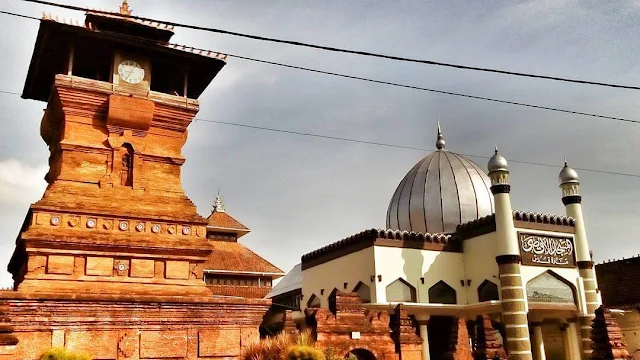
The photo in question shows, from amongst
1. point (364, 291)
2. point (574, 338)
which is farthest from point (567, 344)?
point (364, 291)

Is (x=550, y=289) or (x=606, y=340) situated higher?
(x=550, y=289)

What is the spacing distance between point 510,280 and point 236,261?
47.5ft

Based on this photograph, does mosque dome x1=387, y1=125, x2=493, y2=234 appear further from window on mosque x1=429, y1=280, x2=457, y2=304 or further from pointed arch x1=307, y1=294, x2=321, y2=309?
pointed arch x1=307, y1=294, x2=321, y2=309

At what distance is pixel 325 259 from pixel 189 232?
8.95 m

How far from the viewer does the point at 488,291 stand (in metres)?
22.8

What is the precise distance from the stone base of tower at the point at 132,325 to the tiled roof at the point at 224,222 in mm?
16174

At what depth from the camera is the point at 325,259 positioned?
82.7ft

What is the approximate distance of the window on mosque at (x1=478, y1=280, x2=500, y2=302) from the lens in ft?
73.6

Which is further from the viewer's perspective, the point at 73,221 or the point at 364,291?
the point at 364,291

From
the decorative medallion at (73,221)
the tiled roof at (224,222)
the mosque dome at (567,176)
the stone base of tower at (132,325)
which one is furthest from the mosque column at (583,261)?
the decorative medallion at (73,221)

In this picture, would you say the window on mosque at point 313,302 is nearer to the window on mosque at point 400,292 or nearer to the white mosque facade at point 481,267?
the white mosque facade at point 481,267

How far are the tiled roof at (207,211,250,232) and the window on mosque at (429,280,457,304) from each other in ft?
44.0

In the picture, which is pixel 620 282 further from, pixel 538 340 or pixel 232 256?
pixel 232 256

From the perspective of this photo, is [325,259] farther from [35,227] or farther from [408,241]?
[35,227]
